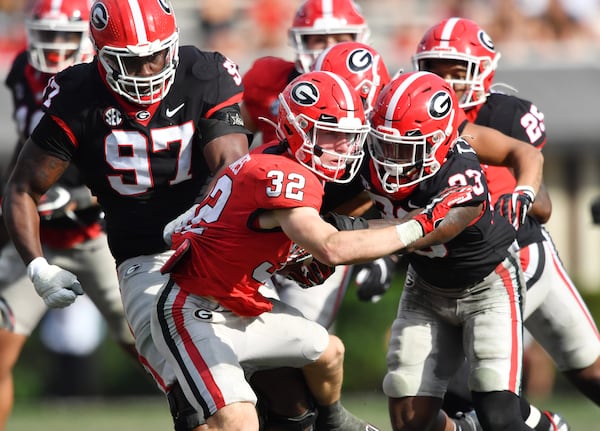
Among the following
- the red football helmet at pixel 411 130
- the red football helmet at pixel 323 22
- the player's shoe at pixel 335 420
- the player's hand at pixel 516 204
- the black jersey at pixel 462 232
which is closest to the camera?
the red football helmet at pixel 411 130

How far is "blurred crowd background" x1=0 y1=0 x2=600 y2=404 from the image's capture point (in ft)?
37.7

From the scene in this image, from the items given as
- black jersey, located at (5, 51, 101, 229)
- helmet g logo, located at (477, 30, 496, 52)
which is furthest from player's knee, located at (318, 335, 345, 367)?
black jersey, located at (5, 51, 101, 229)

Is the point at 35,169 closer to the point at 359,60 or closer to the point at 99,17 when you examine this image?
the point at 99,17

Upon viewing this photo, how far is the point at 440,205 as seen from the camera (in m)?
4.47

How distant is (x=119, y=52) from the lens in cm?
475

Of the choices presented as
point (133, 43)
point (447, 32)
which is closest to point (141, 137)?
point (133, 43)

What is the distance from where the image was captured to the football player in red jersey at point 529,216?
17.8 feet

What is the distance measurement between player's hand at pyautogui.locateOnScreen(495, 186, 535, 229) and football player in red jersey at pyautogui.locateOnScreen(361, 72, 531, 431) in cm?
7

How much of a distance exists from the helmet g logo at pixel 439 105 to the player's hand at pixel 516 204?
1.56 ft

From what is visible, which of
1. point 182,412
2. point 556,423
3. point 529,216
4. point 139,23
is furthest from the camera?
Answer: point 529,216

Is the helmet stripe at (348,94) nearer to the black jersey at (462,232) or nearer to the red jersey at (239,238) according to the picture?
the red jersey at (239,238)

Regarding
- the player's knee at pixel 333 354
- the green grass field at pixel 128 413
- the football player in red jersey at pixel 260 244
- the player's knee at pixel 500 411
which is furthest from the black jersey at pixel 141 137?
the green grass field at pixel 128 413

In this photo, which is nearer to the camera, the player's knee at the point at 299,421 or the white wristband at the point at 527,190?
the white wristband at the point at 527,190

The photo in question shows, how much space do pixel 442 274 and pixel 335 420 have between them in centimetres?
79
